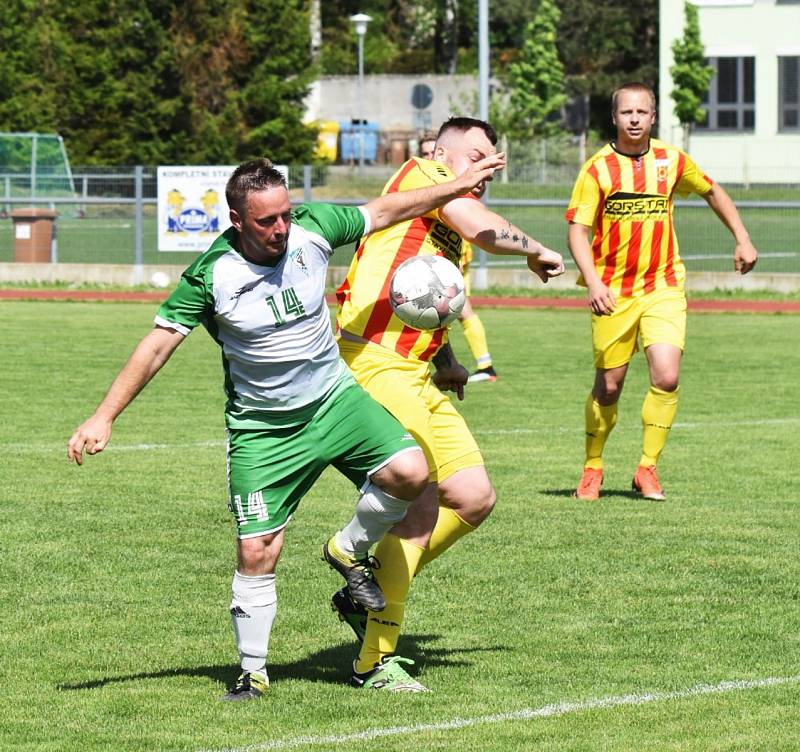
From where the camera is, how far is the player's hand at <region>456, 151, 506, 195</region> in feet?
20.2

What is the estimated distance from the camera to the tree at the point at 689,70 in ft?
178

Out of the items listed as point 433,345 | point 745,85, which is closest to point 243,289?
point 433,345

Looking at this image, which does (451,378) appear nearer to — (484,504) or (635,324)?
(484,504)

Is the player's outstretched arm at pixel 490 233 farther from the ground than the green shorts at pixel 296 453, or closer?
farther from the ground

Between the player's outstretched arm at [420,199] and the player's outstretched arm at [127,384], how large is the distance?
925mm

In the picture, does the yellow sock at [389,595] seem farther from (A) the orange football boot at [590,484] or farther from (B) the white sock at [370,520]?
(A) the orange football boot at [590,484]

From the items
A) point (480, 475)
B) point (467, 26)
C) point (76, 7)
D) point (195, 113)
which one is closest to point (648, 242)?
point (480, 475)

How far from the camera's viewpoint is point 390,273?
6.66m

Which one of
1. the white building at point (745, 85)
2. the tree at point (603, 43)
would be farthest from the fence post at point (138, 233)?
the tree at point (603, 43)

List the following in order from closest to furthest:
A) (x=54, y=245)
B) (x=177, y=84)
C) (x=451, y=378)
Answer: (x=451, y=378), (x=54, y=245), (x=177, y=84)

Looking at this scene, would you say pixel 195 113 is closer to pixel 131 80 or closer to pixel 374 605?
pixel 131 80

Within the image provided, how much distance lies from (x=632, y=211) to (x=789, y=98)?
46739mm

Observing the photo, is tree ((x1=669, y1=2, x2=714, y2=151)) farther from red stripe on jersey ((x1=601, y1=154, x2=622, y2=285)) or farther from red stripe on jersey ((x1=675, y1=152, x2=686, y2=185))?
red stripe on jersey ((x1=601, y1=154, x2=622, y2=285))

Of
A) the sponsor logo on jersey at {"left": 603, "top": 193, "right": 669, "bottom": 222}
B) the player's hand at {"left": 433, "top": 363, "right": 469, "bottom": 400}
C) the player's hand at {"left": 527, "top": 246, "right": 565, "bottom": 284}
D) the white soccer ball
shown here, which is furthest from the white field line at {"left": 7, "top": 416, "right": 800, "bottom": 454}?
the white soccer ball
